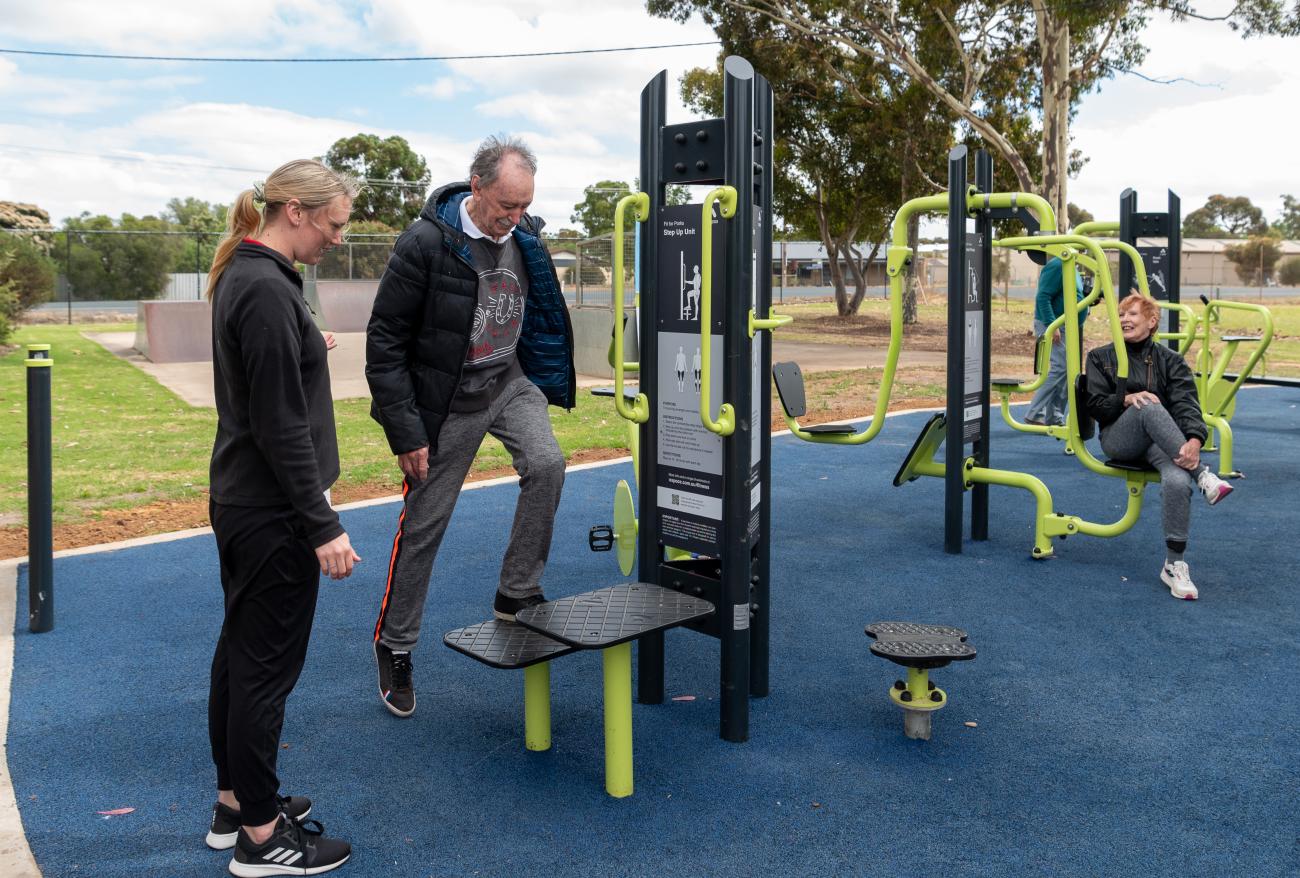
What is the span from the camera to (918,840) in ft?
9.08

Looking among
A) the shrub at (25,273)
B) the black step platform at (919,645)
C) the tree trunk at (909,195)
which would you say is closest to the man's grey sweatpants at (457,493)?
the black step platform at (919,645)

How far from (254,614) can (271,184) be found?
935 millimetres

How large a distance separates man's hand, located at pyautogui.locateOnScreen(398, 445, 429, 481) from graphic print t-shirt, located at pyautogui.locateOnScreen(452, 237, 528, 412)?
21cm

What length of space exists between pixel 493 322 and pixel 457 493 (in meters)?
0.55

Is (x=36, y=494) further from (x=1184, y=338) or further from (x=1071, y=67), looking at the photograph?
(x=1071, y=67)

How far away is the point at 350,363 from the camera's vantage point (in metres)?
16.9

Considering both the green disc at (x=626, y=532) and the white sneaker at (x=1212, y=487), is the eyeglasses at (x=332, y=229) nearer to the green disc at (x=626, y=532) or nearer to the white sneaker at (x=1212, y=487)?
the green disc at (x=626, y=532)

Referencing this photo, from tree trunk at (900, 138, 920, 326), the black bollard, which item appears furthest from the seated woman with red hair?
tree trunk at (900, 138, 920, 326)

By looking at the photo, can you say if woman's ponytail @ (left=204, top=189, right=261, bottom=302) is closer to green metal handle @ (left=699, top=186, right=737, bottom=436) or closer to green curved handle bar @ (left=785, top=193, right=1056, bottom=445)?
green metal handle @ (left=699, top=186, right=737, bottom=436)

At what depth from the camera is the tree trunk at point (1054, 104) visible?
763 inches

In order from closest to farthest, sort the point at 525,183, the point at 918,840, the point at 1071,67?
the point at 918,840 < the point at 525,183 < the point at 1071,67

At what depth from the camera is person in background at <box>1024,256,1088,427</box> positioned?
8.90 meters

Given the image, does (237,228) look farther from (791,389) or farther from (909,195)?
(909,195)

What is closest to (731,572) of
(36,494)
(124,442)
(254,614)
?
(254,614)
